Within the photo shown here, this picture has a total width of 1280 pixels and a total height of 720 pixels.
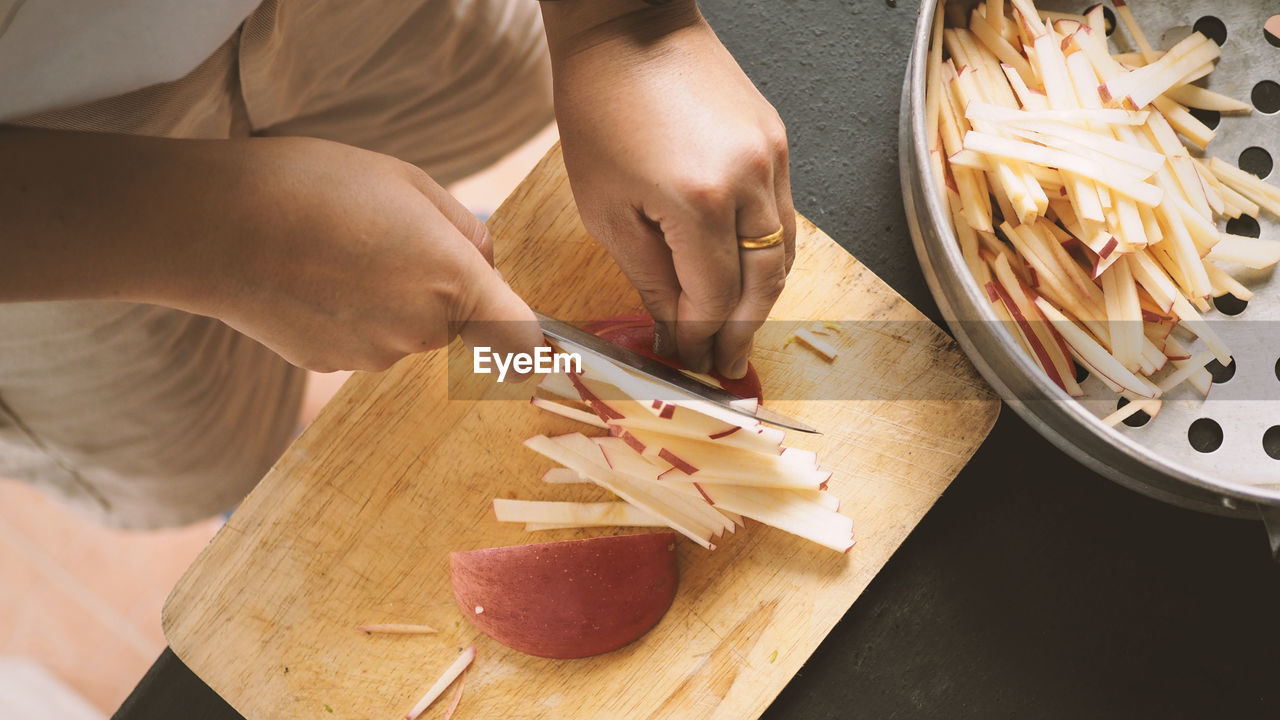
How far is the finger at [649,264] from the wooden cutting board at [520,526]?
0.20 metres

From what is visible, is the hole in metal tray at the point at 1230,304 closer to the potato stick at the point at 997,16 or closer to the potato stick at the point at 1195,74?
the potato stick at the point at 1195,74

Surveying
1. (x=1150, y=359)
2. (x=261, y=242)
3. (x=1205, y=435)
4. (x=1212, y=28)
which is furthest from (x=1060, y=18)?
(x=261, y=242)

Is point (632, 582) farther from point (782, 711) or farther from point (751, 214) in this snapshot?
point (751, 214)

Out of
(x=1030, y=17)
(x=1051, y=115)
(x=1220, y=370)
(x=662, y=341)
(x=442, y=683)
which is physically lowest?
(x=442, y=683)

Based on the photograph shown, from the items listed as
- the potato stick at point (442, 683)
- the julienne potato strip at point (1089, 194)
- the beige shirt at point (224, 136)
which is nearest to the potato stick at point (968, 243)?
the julienne potato strip at point (1089, 194)

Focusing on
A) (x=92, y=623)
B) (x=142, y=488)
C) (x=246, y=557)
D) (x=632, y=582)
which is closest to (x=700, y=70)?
(x=632, y=582)

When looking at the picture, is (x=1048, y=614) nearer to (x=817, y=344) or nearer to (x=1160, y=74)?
(x=817, y=344)

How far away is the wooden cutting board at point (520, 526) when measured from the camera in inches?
53.7

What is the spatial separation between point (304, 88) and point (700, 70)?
2.01 feet

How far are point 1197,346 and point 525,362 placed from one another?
110cm

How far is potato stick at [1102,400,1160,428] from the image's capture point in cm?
127

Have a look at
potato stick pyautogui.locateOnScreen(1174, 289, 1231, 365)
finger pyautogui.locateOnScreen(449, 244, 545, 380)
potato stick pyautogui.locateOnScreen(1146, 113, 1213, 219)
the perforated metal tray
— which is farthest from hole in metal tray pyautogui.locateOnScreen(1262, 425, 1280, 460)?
finger pyautogui.locateOnScreen(449, 244, 545, 380)

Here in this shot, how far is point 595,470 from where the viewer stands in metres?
1.38

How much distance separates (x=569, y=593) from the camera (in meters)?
1.35
